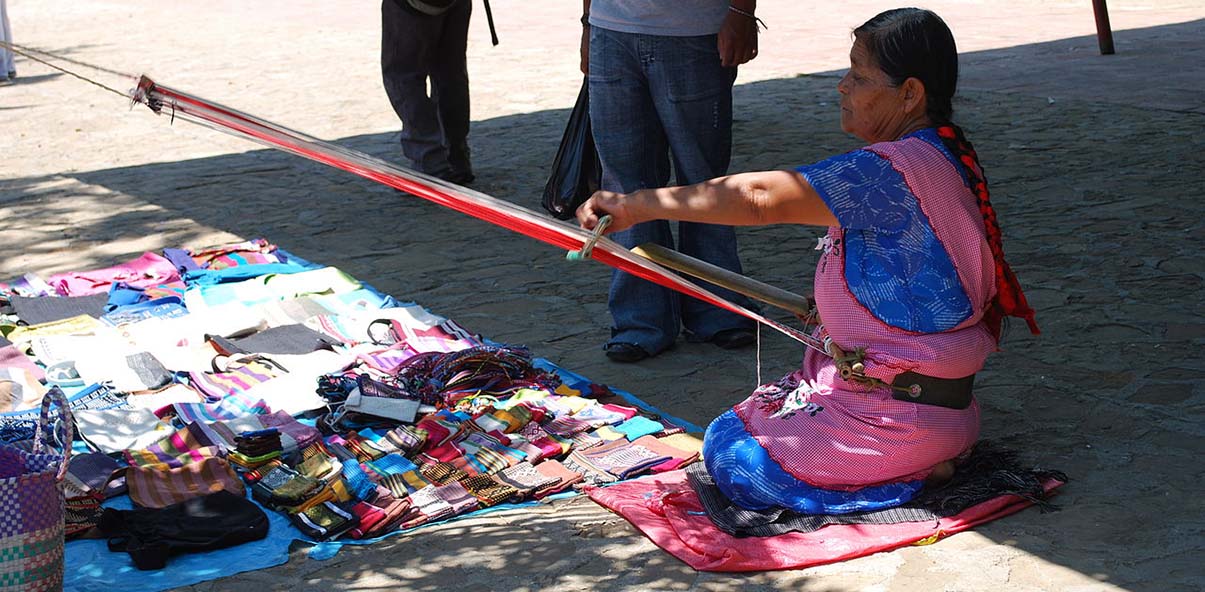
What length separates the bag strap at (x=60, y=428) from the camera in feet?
8.64

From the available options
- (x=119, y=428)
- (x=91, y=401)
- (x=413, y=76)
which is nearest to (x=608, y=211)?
(x=119, y=428)

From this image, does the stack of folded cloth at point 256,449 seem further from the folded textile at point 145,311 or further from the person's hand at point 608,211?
the folded textile at point 145,311

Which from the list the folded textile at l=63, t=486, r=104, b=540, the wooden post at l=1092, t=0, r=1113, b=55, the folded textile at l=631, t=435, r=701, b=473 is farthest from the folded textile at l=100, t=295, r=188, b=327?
the wooden post at l=1092, t=0, r=1113, b=55

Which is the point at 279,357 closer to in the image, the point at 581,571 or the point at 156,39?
the point at 581,571

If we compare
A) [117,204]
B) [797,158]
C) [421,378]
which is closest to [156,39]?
[117,204]

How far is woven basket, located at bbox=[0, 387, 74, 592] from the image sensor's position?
8.19 ft

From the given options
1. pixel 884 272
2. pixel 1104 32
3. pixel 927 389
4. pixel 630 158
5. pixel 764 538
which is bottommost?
pixel 764 538

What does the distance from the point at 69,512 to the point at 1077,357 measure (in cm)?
309

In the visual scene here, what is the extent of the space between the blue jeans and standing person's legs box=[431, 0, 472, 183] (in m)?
2.92

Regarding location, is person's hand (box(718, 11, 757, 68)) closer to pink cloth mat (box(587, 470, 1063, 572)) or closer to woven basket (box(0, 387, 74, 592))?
pink cloth mat (box(587, 470, 1063, 572))

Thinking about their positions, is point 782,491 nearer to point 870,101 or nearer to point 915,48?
point 870,101

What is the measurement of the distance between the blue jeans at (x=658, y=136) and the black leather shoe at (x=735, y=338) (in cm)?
2

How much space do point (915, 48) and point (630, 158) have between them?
151 centimetres

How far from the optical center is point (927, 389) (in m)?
3.10
